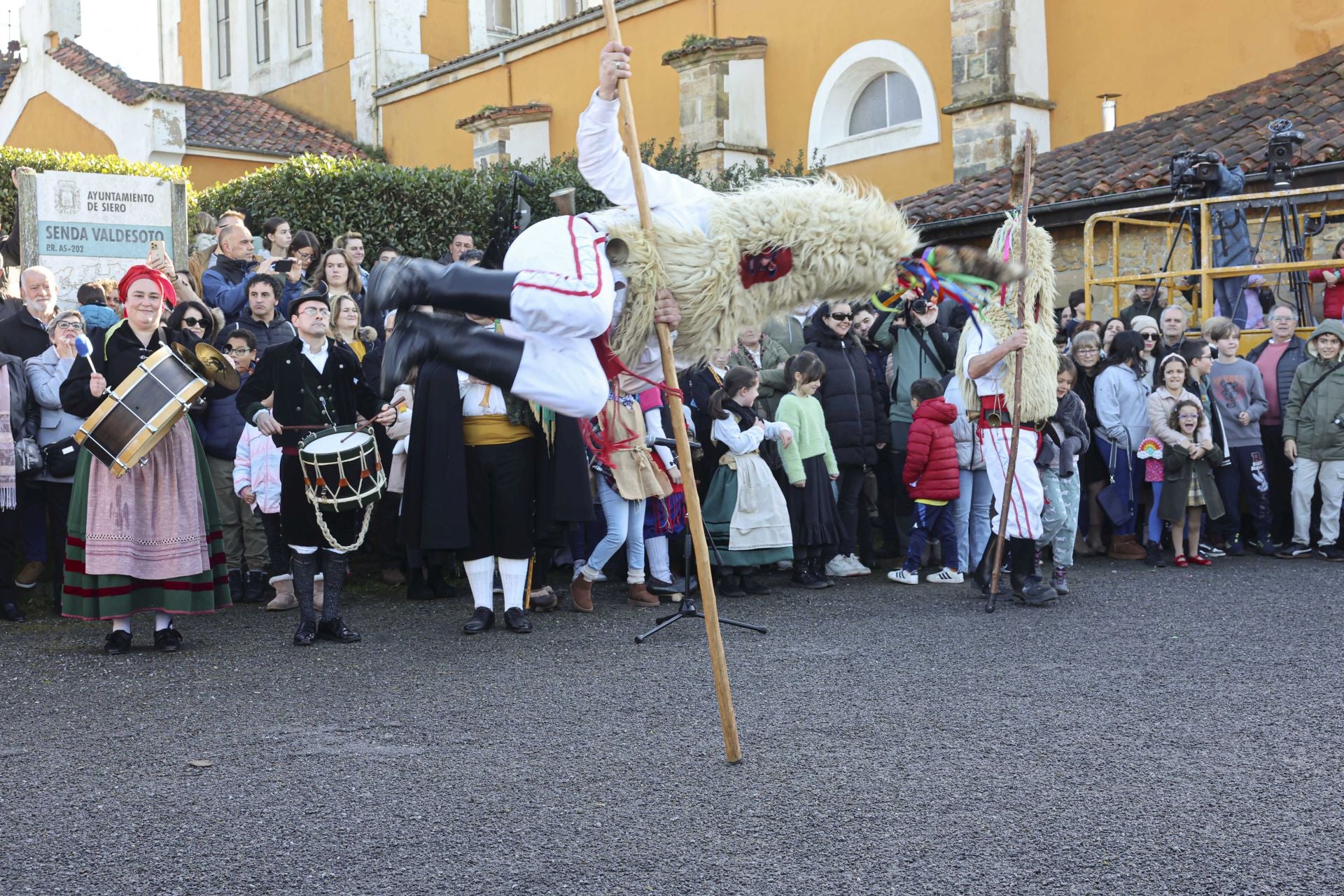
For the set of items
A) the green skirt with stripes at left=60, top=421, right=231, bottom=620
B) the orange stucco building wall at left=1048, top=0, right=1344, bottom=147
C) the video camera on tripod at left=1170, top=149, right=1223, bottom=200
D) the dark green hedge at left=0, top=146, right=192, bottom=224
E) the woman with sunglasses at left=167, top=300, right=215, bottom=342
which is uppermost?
the orange stucco building wall at left=1048, top=0, right=1344, bottom=147

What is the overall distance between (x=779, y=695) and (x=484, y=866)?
232cm

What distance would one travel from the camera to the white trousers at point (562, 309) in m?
4.25

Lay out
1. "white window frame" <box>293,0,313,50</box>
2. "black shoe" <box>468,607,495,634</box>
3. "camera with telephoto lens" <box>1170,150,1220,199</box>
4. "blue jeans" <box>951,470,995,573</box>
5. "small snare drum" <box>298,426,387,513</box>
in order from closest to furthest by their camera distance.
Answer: "small snare drum" <box>298,426,387,513</box>, "black shoe" <box>468,607,495,634</box>, "blue jeans" <box>951,470,995,573</box>, "camera with telephoto lens" <box>1170,150,1220,199</box>, "white window frame" <box>293,0,313,50</box>

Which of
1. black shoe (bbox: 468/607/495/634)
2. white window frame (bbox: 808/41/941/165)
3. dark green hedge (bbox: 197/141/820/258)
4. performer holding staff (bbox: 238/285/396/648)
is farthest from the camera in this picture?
white window frame (bbox: 808/41/941/165)

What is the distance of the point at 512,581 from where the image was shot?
746cm

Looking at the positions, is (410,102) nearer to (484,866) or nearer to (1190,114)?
(1190,114)

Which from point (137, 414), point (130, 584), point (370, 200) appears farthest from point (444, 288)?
point (370, 200)

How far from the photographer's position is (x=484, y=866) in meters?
3.78

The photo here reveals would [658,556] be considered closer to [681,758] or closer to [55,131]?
[681,758]

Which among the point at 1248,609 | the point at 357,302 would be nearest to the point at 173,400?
the point at 357,302

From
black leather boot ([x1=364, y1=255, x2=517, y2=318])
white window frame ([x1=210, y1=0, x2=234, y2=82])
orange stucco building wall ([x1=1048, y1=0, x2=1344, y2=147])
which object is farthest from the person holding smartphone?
white window frame ([x1=210, y1=0, x2=234, y2=82])

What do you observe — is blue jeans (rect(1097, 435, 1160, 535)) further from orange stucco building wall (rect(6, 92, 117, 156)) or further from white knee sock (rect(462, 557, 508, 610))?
orange stucco building wall (rect(6, 92, 117, 156))

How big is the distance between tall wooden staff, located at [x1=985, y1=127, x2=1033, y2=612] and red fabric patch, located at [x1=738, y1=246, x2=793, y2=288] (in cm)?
332

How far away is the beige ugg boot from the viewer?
8.14 m
